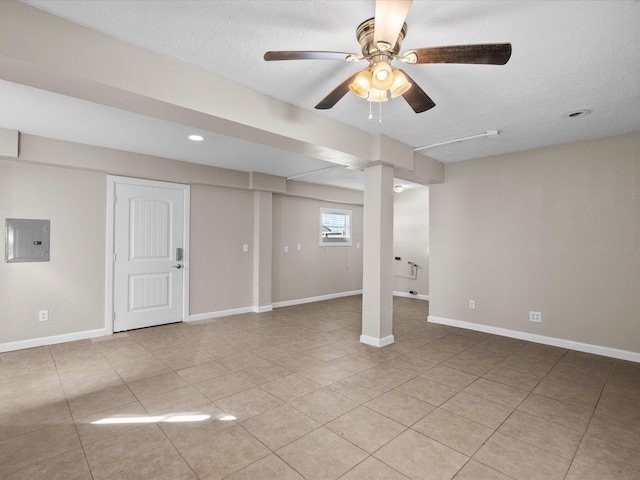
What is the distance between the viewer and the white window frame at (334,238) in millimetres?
7048

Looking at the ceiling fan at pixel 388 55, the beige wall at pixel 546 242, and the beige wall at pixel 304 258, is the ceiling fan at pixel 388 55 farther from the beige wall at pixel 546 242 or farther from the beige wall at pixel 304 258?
the beige wall at pixel 304 258

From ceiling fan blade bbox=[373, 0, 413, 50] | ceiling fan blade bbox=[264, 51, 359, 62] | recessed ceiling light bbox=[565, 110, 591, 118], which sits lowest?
ceiling fan blade bbox=[264, 51, 359, 62]

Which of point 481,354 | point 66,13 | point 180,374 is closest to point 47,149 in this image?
point 66,13

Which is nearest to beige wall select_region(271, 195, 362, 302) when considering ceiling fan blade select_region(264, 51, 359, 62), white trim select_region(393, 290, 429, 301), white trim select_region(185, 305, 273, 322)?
white trim select_region(185, 305, 273, 322)

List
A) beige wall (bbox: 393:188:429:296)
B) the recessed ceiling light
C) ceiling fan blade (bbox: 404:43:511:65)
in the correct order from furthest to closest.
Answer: beige wall (bbox: 393:188:429:296), the recessed ceiling light, ceiling fan blade (bbox: 404:43:511:65)

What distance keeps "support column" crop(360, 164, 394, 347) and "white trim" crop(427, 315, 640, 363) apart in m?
1.46

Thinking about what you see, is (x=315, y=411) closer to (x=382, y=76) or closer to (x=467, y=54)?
(x=382, y=76)

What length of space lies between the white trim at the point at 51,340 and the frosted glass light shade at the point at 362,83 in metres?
4.50

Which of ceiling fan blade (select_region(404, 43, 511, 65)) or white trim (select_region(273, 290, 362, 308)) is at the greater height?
ceiling fan blade (select_region(404, 43, 511, 65))

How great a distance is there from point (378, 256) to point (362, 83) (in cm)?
232

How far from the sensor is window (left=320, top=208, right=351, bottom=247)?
7.11 m

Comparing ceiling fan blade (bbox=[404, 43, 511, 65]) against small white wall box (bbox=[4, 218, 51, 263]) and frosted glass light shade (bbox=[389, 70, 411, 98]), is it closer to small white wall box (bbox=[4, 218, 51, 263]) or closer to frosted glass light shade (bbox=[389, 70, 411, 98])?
frosted glass light shade (bbox=[389, 70, 411, 98])

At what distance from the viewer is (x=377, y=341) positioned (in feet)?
12.6

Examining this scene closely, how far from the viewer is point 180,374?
3.05m
